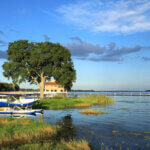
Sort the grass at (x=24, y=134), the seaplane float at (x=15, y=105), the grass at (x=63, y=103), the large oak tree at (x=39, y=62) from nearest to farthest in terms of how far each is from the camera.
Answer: the grass at (x=24, y=134)
the seaplane float at (x=15, y=105)
the grass at (x=63, y=103)
the large oak tree at (x=39, y=62)

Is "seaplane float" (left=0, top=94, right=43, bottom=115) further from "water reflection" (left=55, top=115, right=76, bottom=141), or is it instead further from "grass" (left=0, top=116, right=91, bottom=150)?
"grass" (left=0, top=116, right=91, bottom=150)

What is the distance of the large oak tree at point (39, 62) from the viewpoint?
57.1m

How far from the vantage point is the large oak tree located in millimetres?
57094

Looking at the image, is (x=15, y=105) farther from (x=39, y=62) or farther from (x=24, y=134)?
(x=39, y=62)

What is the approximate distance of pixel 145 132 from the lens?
18.3 meters

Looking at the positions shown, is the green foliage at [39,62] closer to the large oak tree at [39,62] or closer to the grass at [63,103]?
the large oak tree at [39,62]

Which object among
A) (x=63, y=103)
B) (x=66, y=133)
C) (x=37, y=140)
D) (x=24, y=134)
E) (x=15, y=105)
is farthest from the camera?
(x=63, y=103)

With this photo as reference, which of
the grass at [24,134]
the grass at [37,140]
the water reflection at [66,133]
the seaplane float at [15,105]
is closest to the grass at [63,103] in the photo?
the seaplane float at [15,105]

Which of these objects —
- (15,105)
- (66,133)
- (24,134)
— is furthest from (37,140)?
(15,105)

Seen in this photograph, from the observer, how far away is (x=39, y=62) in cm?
5612

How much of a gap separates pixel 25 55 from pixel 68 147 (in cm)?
4985

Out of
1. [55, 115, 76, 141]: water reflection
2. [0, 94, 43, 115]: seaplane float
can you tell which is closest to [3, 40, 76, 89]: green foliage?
[0, 94, 43, 115]: seaplane float

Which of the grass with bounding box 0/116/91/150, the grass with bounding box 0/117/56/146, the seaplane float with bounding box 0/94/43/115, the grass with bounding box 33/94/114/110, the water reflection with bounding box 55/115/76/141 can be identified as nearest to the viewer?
the grass with bounding box 0/116/91/150

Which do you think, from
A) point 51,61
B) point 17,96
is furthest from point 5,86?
point 17,96
